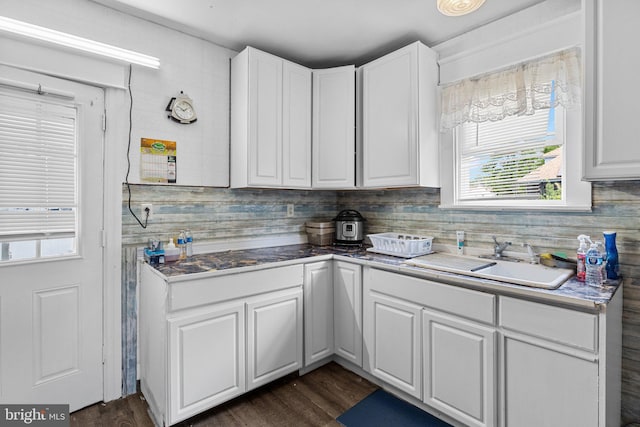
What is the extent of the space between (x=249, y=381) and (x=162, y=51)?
225 centimetres

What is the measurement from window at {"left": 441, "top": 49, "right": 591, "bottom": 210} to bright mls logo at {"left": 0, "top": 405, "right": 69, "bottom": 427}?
276 centimetres

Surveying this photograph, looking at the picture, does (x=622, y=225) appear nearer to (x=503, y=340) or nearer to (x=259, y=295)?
(x=503, y=340)

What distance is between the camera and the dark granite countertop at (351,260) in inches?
53.4

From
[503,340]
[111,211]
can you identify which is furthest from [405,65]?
[111,211]

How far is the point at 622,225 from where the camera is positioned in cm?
167

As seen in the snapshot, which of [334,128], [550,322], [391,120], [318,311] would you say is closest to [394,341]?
[318,311]

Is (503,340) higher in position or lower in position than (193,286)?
lower

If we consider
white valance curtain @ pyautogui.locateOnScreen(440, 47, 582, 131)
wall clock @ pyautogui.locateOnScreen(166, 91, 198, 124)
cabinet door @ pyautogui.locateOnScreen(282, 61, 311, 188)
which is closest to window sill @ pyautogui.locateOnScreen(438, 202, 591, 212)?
white valance curtain @ pyautogui.locateOnScreen(440, 47, 582, 131)

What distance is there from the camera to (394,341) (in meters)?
2.00

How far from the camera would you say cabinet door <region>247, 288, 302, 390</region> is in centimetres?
198

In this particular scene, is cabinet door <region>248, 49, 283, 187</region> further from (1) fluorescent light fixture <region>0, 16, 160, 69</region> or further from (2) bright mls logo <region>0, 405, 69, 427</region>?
(2) bright mls logo <region>0, 405, 69, 427</region>

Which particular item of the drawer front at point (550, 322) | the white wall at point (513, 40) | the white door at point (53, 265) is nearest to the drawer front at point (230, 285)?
the white door at point (53, 265)

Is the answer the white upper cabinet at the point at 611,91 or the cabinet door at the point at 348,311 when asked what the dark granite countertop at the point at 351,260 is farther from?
the white upper cabinet at the point at 611,91

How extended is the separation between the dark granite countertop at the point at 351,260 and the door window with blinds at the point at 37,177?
24.7 inches
